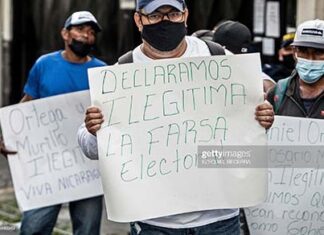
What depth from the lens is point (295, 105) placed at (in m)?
4.94

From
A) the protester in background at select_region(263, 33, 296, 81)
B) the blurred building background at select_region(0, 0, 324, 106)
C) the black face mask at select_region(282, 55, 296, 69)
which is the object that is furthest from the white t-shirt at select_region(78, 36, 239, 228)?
the blurred building background at select_region(0, 0, 324, 106)

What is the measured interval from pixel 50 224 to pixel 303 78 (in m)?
2.08

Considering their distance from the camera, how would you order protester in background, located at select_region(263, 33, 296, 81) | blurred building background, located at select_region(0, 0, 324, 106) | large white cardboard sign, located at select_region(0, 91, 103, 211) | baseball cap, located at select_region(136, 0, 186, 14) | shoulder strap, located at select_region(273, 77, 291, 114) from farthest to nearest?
blurred building background, located at select_region(0, 0, 324, 106)
protester in background, located at select_region(263, 33, 296, 81)
large white cardboard sign, located at select_region(0, 91, 103, 211)
shoulder strap, located at select_region(273, 77, 291, 114)
baseball cap, located at select_region(136, 0, 186, 14)

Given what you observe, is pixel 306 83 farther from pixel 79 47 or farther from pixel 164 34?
pixel 79 47

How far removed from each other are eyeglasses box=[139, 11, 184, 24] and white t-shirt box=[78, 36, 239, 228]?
0.13 metres

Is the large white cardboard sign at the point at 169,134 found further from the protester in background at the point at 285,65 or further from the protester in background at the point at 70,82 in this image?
the protester in background at the point at 285,65

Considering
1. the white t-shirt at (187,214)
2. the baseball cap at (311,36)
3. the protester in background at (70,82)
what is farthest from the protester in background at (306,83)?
the protester in background at (70,82)

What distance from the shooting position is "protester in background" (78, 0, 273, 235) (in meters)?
4.02

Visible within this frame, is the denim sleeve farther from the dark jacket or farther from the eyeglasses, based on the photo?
the dark jacket

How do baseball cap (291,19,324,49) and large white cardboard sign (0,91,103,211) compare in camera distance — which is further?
large white cardboard sign (0,91,103,211)

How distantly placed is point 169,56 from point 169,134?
13.0 inches

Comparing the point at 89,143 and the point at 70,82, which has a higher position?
the point at 89,143

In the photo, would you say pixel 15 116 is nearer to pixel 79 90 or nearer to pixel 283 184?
pixel 79 90

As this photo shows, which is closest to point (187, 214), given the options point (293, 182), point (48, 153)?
point (293, 182)
